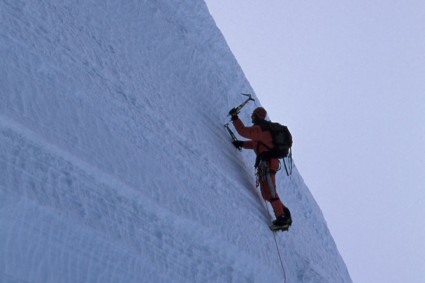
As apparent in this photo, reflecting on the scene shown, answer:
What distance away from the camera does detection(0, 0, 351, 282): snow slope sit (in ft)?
7.81

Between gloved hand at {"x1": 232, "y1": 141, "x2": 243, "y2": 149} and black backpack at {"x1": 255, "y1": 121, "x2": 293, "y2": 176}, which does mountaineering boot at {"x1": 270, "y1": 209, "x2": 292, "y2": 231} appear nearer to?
black backpack at {"x1": 255, "y1": 121, "x2": 293, "y2": 176}

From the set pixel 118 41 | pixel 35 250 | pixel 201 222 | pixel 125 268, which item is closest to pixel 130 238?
pixel 125 268

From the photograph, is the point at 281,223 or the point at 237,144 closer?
the point at 281,223

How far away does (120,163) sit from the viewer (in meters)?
3.05

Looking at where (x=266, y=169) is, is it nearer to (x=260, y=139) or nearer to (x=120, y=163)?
(x=260, y=139)

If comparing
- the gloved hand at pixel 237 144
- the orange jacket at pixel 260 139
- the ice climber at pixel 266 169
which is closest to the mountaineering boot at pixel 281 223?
the ice climber at pixel 266 169

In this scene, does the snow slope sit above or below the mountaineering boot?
above

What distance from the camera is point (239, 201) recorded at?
4.44m

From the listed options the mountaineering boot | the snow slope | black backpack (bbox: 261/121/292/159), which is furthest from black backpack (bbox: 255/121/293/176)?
the mountaineering boot

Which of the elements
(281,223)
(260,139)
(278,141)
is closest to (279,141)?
(278,141)

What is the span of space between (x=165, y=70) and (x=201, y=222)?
1900 millimetres

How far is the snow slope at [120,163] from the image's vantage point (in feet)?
7.81

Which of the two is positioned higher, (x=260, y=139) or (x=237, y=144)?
(x=260, y=139)

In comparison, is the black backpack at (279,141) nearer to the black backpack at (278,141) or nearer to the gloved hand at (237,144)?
the black backpack at (278,141)
